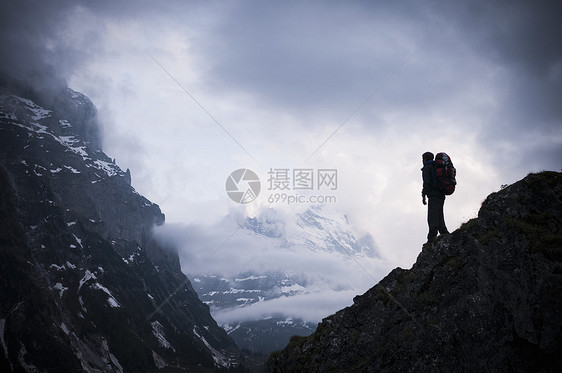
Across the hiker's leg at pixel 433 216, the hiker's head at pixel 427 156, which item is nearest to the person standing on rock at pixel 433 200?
the hiker's leg at pixel 433 216

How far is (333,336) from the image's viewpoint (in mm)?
Answer: 17609

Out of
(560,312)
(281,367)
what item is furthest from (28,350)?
(560,312)

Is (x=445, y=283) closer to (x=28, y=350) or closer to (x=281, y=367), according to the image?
(x=281, y=367)

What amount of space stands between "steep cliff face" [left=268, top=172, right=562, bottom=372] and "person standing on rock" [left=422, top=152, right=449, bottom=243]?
170 centimetres

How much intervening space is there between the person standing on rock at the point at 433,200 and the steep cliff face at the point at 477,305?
1700 millimetres

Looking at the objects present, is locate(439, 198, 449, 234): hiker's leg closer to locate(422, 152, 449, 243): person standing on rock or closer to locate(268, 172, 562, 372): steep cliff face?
locate(422, 152, 449, 243): person standing on rock

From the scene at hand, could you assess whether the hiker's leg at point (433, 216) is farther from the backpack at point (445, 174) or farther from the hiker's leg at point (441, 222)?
the backpack at point (445, 174)

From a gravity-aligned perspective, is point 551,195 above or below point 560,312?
above

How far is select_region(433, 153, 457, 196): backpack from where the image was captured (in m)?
18.3

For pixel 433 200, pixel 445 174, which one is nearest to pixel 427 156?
pixel 445 174

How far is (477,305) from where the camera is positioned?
1312 centimetres

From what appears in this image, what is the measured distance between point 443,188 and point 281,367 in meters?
12.6

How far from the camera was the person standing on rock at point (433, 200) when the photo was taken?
60.7 feet

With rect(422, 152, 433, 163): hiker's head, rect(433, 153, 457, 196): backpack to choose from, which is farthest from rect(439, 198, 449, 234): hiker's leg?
rect(422, 152, 433, 163): hiker's head
